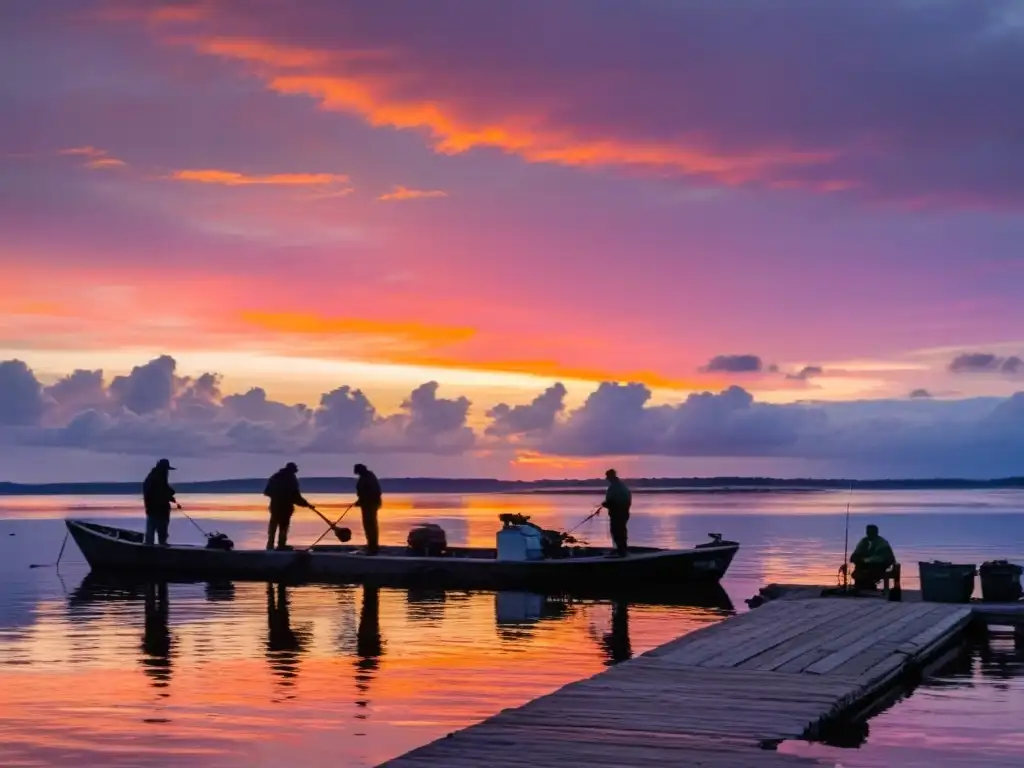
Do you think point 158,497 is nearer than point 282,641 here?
No

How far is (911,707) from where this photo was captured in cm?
1521

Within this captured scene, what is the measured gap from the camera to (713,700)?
41.4ft

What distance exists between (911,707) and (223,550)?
21200 mm

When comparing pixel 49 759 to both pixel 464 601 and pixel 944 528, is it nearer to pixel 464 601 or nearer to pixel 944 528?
pixel 464 601

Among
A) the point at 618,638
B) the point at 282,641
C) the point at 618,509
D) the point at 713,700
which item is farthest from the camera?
the point at 618,509

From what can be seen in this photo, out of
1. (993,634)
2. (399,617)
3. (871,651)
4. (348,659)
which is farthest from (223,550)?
(871,651)

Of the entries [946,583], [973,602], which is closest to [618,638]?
[946,583]

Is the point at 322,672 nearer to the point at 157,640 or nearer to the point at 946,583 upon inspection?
the point at 157,640

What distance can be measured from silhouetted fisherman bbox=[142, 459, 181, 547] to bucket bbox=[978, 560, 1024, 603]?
60.7 feet

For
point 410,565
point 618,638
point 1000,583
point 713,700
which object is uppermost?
point 1000,583

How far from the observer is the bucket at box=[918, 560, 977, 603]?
73.2ft

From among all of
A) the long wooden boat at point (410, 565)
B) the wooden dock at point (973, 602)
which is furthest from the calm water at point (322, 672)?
the long wooden boat at point (410, 565)

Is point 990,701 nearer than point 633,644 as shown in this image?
Yes

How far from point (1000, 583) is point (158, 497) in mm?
19923
